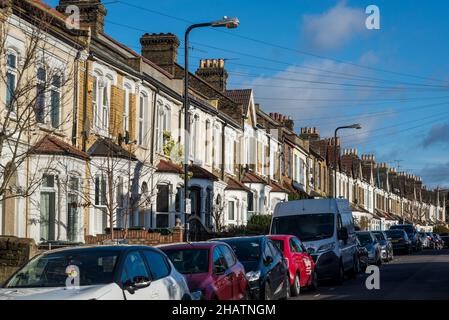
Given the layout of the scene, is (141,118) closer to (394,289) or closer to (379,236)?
(394,289)

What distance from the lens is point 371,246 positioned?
34656 mm

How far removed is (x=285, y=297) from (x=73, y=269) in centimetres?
887

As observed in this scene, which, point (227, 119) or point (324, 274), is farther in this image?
point (227, 119)

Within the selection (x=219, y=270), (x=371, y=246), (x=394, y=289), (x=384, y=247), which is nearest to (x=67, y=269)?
(x=219, y=270)

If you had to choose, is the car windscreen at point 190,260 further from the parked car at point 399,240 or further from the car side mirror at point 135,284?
the parked car at point 399,240

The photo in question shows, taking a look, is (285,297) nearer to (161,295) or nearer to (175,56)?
(161,295)

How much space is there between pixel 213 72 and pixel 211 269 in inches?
1406

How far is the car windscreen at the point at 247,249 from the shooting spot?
17.2m

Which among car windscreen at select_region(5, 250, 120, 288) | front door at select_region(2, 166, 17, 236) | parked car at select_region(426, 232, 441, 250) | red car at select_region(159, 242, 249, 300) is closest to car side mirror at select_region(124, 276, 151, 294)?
car windscreen at select_region(5, 250, 120, 288)

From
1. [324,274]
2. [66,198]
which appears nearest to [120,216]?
[66,198]

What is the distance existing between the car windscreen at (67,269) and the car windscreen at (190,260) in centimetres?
350

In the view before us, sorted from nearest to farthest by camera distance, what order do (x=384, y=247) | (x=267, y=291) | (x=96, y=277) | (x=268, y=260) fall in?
(x=96, y=277), (x=267, y=291), (x=268, y=260), (x=384, y=247)

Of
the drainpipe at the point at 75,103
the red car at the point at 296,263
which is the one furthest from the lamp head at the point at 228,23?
the red car at the point at 296,263

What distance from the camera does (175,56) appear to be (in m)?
41.5
